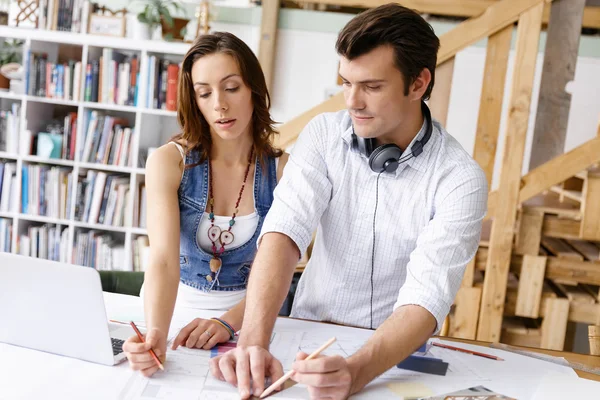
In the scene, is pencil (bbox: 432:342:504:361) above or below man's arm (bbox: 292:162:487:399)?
below

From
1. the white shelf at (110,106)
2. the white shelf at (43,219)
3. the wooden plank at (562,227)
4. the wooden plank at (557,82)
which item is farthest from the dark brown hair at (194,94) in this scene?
the white shelf at (43,219)

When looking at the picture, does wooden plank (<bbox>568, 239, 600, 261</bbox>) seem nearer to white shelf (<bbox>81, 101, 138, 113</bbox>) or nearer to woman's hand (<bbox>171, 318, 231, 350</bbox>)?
woman's hand (<bbox>171, 318, 231, 350</bbox>)

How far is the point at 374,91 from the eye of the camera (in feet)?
4.81

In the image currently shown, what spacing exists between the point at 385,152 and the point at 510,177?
58.4 inches

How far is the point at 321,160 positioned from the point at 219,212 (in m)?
0.32

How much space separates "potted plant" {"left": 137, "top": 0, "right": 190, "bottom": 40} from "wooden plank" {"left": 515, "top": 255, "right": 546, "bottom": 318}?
2.34 metres

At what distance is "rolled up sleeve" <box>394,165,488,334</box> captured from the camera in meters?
1.34

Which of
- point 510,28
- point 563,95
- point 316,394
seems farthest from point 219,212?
point 563,95

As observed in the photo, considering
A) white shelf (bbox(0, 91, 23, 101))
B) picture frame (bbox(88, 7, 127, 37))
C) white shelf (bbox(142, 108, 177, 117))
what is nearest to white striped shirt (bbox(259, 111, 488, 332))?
white shelf (bbox(142, 108, 177, 117))

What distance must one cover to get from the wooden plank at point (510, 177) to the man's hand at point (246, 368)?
6.35 ft

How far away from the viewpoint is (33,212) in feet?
12.7

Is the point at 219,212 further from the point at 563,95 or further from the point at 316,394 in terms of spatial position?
the point at 563,95

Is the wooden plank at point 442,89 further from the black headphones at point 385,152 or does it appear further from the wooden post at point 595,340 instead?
the wooden post at point 595,340

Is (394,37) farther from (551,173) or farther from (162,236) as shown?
(551,173)
